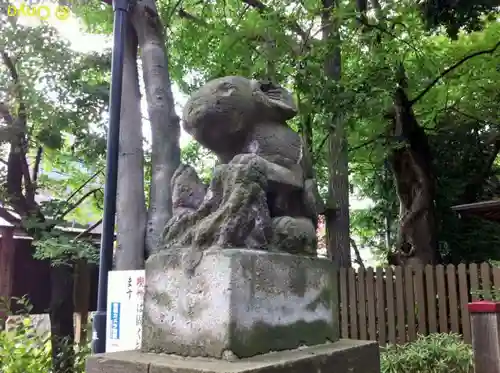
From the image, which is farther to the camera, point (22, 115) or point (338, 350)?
point (22, 115)

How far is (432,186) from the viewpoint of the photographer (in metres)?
9.02

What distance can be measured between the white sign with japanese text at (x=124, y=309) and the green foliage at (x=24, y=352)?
1169mm

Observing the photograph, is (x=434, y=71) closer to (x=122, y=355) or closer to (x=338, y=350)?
(x=338, y=350)

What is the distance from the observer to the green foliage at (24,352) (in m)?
4.64

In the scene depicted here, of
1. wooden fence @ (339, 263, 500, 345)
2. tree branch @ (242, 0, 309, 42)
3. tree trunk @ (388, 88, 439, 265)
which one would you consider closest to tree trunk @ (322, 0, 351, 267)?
tree branch @ (242, 0, 309, 42)

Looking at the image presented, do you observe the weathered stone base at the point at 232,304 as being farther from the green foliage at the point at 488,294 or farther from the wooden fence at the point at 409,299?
the wooden fence at the point at 409,299

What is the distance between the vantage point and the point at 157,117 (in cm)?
559

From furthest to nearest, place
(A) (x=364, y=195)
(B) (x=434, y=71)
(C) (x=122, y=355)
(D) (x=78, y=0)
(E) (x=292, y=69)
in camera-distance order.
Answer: (A) (x=364, y=195), (B) (x=434, y=71), (E) (x=292, y=69), (D) (x=78, y=0), (C) (x=122, y=355)

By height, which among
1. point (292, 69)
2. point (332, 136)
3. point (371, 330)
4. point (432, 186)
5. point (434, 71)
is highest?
point (434, 71)

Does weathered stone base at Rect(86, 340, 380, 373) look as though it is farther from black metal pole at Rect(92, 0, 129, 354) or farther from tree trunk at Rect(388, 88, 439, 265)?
tree trunk at Rect(388, 88, 439, 265)

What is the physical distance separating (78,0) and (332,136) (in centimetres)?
420

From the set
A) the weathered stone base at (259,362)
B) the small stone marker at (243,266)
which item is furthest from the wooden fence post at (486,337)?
the weathered stone base at (259,362)

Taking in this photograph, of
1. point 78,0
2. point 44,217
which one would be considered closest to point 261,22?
point 78,0

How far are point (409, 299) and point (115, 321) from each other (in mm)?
4342
